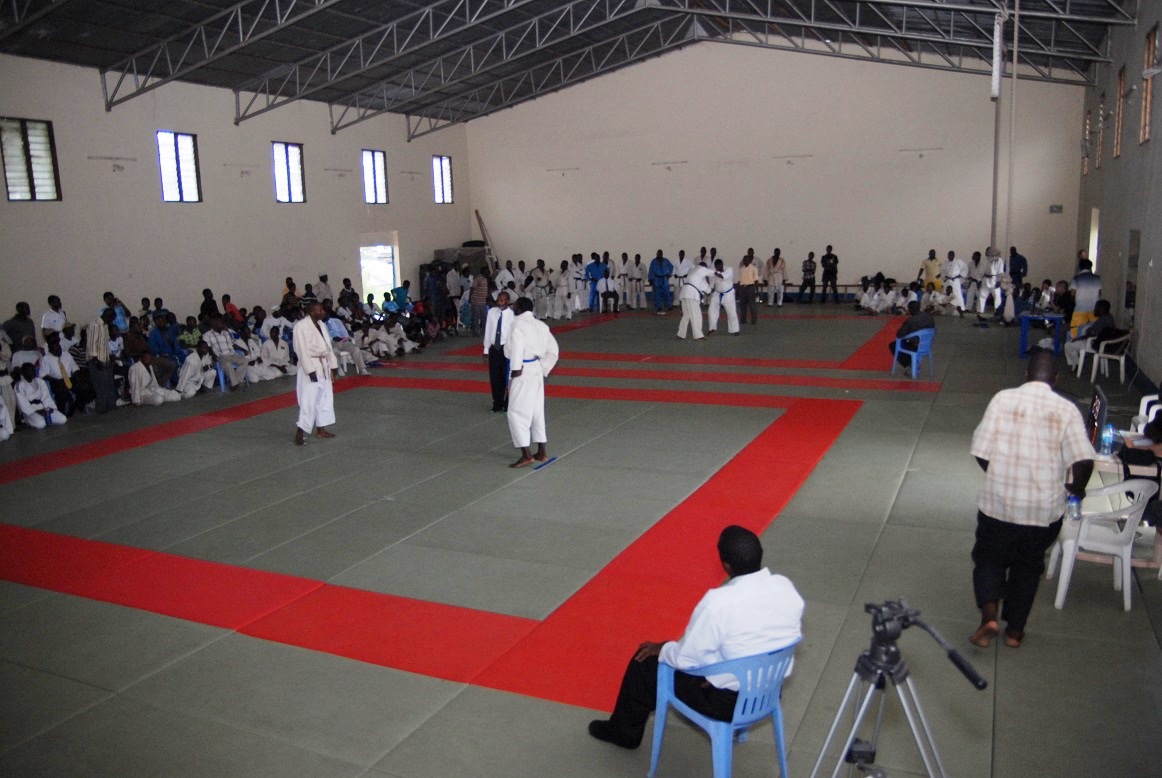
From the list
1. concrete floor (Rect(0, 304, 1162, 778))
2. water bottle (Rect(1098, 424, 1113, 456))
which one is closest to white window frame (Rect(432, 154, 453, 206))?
concrete floor (Rect(0, 304, 1162, 778))

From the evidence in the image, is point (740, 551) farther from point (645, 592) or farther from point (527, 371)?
point (527, 371)

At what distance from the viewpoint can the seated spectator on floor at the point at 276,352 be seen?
14.2 meters

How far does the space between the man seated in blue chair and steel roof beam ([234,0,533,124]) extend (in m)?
14.4

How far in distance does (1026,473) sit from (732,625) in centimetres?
202

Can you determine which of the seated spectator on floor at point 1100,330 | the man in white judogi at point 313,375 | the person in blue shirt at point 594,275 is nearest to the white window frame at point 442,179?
the person in blue shirt at point 594,275

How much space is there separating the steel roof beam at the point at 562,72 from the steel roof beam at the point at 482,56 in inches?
66.8

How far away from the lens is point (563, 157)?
25.4m

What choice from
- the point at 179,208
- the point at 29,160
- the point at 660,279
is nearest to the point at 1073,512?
the point at 29,160

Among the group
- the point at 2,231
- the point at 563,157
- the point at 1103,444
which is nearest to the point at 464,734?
the point at 1103,444

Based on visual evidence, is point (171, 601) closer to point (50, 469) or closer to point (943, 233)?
point (50, 469)

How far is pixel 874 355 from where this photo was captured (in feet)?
47.3

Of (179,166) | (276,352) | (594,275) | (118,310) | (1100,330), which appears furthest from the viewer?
(594,275)

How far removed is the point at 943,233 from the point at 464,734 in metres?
20.9

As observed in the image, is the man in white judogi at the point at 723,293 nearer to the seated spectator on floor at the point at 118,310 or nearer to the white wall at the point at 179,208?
the white wall at the point at 179,208
